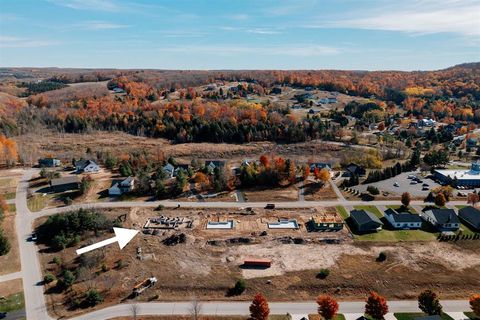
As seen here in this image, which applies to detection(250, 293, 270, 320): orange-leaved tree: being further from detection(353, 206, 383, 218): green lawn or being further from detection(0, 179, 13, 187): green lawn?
detection(0, 179, 13, 187): green lawn

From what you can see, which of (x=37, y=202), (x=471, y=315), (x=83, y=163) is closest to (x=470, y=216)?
(x=471, y=315)

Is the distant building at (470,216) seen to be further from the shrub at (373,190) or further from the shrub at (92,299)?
the shrub at (92,299)

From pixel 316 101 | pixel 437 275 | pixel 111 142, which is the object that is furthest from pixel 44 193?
pixel 316 101

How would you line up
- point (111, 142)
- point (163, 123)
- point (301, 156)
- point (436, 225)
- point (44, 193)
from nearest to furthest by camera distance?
point (436, 225), point (44, 193), point (301, 156), point (111, 142), point (163, 123)

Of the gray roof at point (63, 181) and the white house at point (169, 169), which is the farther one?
the white house at point (169, 169)

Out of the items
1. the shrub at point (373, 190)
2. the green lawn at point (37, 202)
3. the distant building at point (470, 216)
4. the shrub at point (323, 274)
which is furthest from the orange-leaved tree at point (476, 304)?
the green lawn at point (37, 202)

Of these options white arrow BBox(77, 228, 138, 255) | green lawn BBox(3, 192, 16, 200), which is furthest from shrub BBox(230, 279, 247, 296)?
green lawn BBox(3, 192, 16, 200)

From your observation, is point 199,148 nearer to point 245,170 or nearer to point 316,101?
point 245,170
